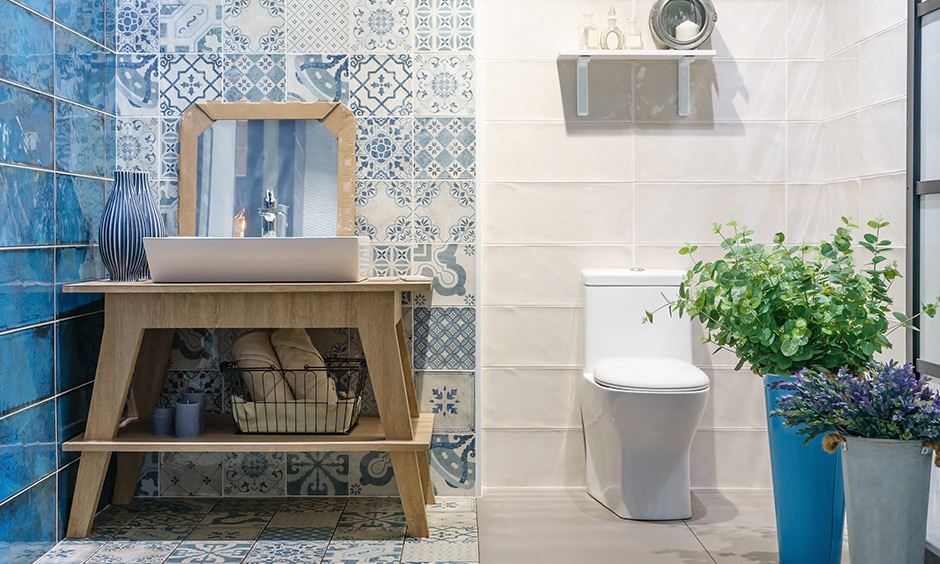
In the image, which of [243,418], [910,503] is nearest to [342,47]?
[243,418]

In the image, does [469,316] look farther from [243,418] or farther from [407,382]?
[243,418]

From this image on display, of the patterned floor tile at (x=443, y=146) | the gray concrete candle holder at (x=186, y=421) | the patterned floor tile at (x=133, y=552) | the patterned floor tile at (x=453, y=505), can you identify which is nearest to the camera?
the patterned floor tile at (x=133, y=552)

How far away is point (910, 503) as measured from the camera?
1.85 m

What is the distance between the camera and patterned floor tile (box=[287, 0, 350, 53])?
2.88 m

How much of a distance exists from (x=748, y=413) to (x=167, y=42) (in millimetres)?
2505

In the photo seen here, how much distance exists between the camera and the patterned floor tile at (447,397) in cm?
293

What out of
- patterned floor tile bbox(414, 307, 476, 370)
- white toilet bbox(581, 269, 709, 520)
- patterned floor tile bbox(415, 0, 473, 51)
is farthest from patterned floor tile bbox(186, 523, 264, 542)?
patterned floor tile bbox(415, 0, 473, 51)

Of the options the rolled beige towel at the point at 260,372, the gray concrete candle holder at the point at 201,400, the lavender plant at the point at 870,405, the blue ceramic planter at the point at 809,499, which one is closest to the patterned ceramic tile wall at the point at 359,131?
the gray concrete candle holder at the point at 201,400

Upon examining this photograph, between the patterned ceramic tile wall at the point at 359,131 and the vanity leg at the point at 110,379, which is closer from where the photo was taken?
the vanity leg at the point at 110,379

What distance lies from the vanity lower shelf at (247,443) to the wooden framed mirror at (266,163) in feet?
2.36

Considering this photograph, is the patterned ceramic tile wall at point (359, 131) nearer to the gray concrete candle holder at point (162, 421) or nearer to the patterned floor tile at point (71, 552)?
the gray concrete candle holder at point (162, 421)

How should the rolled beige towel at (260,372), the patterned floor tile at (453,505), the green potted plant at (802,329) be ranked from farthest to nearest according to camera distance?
the patterned floor tile at (453,505) → the rolled beige towel at (260,372) → the green potted plant at (802,329)

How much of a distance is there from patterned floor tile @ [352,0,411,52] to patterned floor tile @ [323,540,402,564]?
1678mm

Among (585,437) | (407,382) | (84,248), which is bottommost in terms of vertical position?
(585,437)
